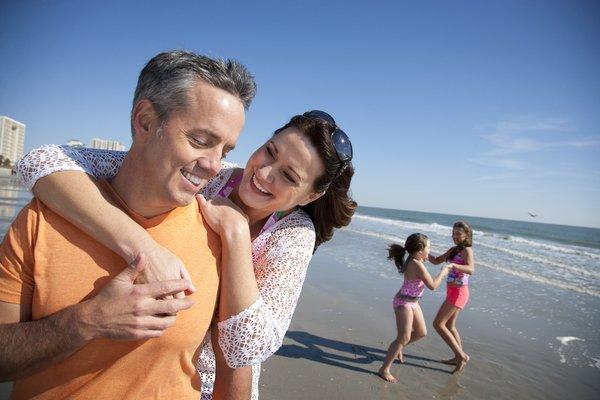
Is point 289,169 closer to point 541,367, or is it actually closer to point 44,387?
point 44,387

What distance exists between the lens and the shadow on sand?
5641mm

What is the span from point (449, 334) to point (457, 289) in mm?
788

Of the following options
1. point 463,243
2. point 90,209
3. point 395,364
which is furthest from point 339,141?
point 463,243

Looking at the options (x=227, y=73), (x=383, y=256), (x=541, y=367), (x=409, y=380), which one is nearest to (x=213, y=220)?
(x=227, y=73)

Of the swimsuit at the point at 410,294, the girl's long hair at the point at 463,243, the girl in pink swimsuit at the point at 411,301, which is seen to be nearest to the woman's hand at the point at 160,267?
the girl in pink swimsuit at the point at 411,301

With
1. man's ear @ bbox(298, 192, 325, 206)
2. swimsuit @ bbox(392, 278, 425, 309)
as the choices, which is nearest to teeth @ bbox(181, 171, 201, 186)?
man's ear @ bbox(298, 192, 325, 206)

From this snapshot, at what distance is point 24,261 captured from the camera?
1.44 m

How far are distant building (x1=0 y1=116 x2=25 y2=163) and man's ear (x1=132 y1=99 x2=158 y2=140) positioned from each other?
10781 centimetres

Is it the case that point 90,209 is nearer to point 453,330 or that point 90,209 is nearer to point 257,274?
point 257,274

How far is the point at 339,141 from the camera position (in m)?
2.34

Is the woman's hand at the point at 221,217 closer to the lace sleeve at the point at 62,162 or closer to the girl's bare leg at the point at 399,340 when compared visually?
the lace sleeve at the point at 62,162

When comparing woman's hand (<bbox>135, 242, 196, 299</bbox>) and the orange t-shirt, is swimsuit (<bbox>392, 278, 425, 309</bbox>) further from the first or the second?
woman's hand (<bbox>135, 242, 196, 299</bbox>)

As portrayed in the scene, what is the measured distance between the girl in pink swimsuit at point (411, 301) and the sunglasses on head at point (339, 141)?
398cm

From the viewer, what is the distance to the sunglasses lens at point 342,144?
7.65 ft
